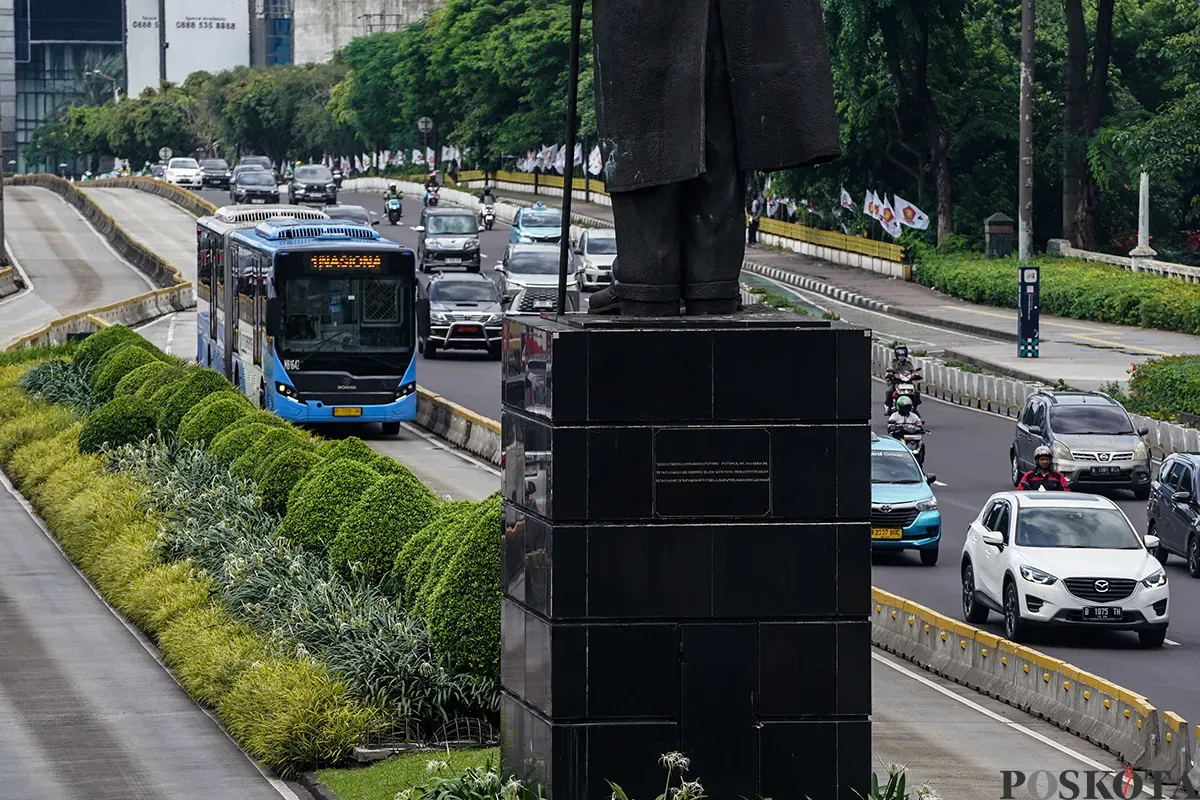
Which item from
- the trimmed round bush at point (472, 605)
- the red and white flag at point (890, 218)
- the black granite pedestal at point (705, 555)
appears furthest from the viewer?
the red and white flag at point (890, 218)

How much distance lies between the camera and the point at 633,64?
40.9 ft

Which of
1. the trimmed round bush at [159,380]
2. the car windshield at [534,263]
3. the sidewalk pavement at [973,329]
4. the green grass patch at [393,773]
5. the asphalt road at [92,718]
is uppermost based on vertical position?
the car windshield at [534,263]

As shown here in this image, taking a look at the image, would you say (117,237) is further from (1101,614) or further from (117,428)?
(1101,614)

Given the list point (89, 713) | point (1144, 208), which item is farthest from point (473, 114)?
point (89, 713)

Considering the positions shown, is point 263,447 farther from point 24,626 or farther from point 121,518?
point 24,626

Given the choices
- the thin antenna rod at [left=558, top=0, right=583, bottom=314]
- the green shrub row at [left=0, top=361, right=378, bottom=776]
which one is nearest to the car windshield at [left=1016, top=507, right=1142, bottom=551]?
the green shrub row at [left=0, top=361, right=378, bottom=776]

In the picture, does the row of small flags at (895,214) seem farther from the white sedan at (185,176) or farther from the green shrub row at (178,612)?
the white sedan at (185,176)

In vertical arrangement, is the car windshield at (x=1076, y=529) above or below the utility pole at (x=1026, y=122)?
below

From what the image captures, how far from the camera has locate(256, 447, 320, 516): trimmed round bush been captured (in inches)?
941

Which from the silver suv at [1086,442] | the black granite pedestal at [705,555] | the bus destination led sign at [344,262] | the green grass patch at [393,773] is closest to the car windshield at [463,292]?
the bus destination led sign at [344,262]

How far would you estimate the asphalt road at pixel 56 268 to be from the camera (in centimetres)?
6256

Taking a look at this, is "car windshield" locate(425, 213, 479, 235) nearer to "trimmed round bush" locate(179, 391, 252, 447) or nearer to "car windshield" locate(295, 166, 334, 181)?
"car windshield" locate(295, 166, 334, 181)

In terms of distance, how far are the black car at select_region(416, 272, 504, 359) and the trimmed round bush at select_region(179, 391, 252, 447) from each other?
20.0m

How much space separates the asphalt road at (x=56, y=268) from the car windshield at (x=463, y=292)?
40.0 feet
